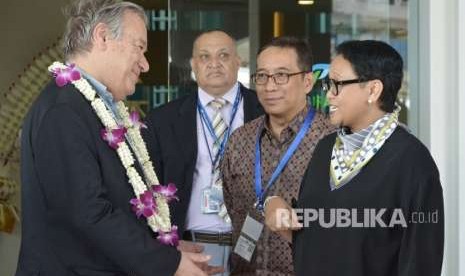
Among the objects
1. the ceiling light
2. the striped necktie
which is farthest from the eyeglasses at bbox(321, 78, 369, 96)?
the ceiling light

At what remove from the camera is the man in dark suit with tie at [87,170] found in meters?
2.19

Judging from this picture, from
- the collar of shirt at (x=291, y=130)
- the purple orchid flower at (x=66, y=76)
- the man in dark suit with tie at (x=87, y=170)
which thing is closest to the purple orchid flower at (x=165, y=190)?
the man in dark suit with tie at (x=87, y=170)

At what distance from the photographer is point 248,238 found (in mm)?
3094

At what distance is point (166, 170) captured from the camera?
3.67 metres

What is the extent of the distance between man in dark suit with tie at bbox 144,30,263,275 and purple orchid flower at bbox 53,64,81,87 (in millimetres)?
1345

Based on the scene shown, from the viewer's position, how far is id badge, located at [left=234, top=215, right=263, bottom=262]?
306cm

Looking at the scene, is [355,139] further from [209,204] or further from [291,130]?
[209,204]

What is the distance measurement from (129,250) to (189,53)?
296 centimetres

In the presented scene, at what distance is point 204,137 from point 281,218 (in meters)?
1.24

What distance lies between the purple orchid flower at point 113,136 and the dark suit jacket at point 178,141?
1.26 metres

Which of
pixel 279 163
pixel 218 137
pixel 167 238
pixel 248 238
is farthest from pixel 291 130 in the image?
pixel 167 238

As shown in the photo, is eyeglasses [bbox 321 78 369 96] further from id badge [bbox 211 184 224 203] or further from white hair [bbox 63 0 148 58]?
id badge [bbox 211 184 224 203]

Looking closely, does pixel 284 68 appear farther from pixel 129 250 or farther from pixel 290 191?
pixel 129 250

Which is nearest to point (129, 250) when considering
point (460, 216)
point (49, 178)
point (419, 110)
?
point (49, 178)
